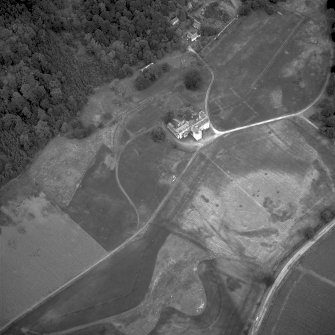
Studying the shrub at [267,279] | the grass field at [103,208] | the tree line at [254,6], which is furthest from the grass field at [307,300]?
the tree line at [254,6]

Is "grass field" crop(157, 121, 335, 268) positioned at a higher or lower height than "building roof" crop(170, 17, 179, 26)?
lower

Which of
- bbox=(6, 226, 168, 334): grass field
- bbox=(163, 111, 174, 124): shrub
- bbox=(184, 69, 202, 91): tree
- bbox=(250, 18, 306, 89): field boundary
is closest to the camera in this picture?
bbox=(6, 226, 168, 334): grass field

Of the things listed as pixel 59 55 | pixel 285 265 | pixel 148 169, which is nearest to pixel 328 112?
pixel 285 265

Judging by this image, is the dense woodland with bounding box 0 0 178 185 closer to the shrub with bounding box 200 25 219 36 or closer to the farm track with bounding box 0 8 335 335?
the shrub with bounding box 200 25 219 36

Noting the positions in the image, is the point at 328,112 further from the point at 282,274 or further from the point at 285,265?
the point at 282,274

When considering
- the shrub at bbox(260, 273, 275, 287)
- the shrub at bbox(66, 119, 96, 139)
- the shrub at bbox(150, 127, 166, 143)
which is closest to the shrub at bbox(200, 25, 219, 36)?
the shrub at bbox(150, 127, 166, 143)

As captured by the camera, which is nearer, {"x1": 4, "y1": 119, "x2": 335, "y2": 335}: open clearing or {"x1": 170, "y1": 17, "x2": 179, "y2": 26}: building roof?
{"x1": 4, "y1": 119, "x2": 335, "y2": 335}: open clearing

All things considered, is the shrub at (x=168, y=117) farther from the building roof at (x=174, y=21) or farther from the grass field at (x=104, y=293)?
the grass field at (x=104, y=293)

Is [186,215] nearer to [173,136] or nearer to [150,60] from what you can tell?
[173,136]

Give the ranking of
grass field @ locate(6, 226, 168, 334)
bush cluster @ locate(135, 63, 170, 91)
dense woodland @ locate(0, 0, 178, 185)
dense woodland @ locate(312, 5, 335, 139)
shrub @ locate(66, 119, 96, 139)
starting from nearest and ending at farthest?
grass field @ locate(6, 226, 168, 334) → dense woodland @ locate(312, 5, 335, 139) → dense woodland @ locate(0, 0, 178, 185) → shrub @ locate(66, 119, 96, 139) → bush cluster @ locate(135, 63, 170, 91)
